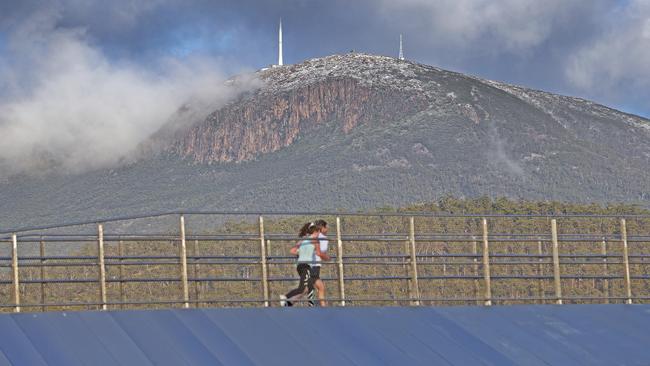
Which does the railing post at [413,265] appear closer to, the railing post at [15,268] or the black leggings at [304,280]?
the black leggings at [304,280]

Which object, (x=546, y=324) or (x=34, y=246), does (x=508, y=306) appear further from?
(x=34, y=246)

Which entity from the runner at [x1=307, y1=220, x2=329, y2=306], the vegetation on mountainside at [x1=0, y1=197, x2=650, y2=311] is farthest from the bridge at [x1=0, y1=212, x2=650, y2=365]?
the vegetation on mountainside at [x1=0, y1=197, x2=650, y2=311]

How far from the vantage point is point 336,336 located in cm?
2319

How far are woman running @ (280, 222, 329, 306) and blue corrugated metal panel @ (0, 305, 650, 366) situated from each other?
1.56 feet

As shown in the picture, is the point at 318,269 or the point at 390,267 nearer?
the point at 318,269

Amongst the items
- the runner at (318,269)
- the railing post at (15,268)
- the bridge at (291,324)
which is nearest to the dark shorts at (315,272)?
the runner at (318,269)

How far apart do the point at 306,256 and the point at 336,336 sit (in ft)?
4.97

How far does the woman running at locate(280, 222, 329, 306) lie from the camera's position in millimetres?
23938

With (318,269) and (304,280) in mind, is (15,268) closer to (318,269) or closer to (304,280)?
(304,280)

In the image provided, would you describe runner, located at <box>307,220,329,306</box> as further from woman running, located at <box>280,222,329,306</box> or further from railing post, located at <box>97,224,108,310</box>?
railing post, located at <box>97,224,108,310</box>

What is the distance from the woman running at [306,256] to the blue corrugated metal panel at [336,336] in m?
0.48

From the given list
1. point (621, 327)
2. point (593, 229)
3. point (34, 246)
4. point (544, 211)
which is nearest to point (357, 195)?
point (34, 246)

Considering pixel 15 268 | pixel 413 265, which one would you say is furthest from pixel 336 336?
pixel 15 268

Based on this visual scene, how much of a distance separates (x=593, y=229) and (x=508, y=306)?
8796cm
